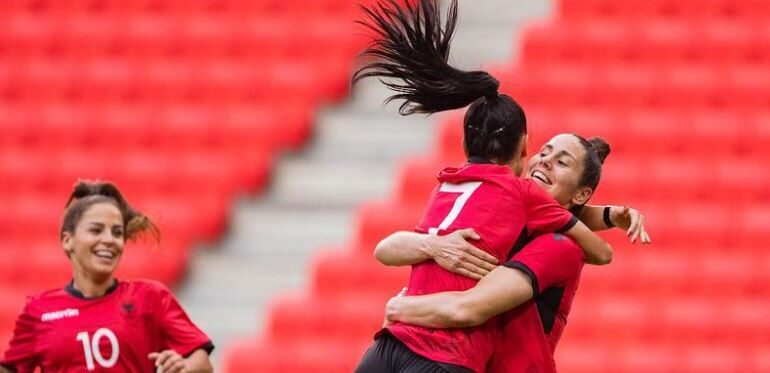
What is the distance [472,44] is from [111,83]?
1.95 meters

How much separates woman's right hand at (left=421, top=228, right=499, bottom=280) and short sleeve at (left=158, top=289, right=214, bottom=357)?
1.00 metres

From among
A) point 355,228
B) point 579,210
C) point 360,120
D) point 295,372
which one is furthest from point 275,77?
point 579,210

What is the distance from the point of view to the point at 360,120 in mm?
8523

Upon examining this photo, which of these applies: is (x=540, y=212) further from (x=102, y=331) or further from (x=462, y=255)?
(x=102, y=331)

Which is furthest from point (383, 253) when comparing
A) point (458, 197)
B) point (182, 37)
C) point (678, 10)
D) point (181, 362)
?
point (182, 37)

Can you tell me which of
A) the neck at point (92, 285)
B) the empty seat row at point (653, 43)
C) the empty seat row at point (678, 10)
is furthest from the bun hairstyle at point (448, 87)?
the empty seat row at point (678, 10)

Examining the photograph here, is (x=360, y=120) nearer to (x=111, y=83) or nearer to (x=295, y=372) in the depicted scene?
(x=111, y=83)

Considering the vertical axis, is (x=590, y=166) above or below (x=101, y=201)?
above

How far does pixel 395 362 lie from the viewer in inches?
144

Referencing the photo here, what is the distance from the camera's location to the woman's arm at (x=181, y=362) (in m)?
4.30

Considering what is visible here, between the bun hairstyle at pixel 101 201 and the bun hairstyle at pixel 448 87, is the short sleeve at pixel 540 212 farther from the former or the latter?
the bun hairstyle at pixel 101 201

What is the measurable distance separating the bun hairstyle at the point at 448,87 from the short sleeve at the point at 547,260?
0.71 ft

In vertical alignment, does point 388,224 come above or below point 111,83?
below

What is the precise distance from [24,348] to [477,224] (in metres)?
1.46
